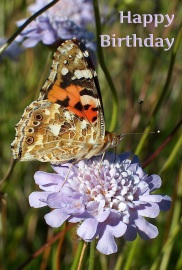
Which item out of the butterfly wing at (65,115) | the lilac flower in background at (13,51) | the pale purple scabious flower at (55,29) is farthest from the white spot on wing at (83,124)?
the lilac flower in background at (13,51)

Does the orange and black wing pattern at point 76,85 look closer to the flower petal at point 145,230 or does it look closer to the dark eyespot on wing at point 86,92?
the dark eyespot on wing at point 86,92

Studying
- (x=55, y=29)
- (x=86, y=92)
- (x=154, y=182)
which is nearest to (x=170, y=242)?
(x=154, y=182)

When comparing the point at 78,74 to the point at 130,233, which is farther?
the point at 78,74

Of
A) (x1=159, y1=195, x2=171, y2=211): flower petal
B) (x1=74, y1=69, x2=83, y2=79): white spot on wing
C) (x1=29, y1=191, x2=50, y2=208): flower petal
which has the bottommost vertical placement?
(x1=159, y1=195, x2=171, y2=211): flower petal

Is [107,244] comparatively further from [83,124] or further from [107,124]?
[107,124]

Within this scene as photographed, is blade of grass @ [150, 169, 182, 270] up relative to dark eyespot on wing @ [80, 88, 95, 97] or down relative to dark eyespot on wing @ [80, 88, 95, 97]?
down

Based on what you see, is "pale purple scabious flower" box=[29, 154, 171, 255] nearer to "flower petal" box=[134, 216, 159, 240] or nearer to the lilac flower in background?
"flower petal" box=[134, 216, 159, 240]

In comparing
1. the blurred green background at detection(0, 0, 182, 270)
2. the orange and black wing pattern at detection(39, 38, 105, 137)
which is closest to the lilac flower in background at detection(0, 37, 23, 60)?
the blurred green background at detection(0, 0, 182, 270)

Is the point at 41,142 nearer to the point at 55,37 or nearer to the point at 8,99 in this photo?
the point at 55,37
